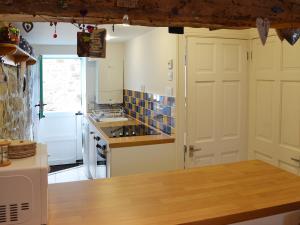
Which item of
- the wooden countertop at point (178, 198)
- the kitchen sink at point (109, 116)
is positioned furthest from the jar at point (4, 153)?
the kitchen sink at point (109, 116)

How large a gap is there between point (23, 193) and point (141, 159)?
189cm

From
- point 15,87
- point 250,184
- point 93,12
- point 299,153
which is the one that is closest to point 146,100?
point 15,87

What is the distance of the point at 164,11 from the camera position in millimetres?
1365

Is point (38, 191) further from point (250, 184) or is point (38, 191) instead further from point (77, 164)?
point (77, 164)

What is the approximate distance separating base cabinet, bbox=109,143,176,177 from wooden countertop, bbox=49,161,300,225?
3.24ft

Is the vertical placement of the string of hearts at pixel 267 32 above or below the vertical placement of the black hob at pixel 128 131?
above

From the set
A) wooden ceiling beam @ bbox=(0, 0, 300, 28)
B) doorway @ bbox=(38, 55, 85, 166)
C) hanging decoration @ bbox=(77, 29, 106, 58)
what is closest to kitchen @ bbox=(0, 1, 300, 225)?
hanging decoration @ bbox=(77, 29, 106, 58)

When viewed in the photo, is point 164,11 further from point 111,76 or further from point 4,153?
point 111,76

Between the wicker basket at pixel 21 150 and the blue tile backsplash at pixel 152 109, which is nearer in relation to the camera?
the wicker basket at pixel 21 150

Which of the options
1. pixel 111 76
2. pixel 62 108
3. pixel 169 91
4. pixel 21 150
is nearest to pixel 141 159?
pixel 169 91

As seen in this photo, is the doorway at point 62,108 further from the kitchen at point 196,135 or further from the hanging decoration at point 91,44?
the hanging decoration at point 91,44

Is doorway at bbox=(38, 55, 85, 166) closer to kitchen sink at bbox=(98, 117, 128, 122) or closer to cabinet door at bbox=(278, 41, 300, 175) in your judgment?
kitchen sink at bbox=(98, 117, 128, 122)

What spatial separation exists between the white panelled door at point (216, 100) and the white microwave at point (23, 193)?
6.52ft

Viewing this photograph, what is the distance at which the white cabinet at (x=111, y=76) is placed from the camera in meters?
5.01
